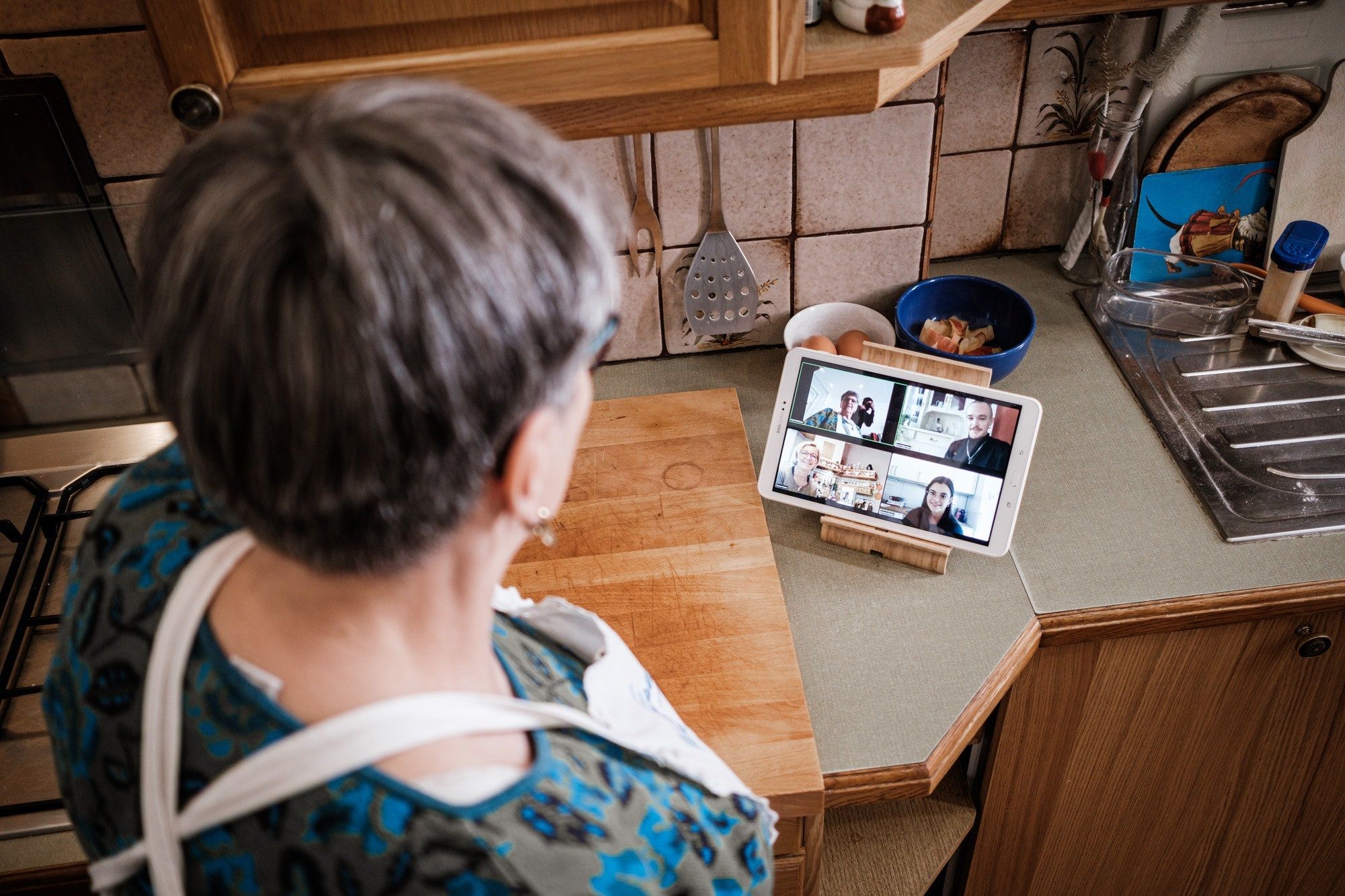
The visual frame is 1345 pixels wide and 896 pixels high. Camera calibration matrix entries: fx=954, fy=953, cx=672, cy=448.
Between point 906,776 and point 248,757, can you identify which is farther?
point 906,776

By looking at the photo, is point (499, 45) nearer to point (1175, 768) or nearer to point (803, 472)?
point (803, 472)

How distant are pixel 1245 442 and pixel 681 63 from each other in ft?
2.92

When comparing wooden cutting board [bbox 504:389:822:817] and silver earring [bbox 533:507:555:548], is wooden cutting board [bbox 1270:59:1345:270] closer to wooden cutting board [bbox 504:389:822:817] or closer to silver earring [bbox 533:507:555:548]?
wooden cutting board [bbox 504:389:822:817]

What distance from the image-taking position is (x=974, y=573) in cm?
112

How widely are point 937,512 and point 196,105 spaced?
852 millimetres

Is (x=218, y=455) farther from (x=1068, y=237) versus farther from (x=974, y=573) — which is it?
(x=1068, y=237)

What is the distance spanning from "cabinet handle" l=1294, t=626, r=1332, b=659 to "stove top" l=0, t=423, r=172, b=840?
4.47 feet

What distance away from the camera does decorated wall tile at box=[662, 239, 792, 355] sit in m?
1.34

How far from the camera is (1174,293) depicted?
4.67ft

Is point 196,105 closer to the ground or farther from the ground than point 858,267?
farther from the ground

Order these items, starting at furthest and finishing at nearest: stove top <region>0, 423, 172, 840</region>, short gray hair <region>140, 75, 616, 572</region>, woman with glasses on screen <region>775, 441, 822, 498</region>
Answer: woman with glasses on screen <region>775, 441, 822, 498</region> < stove top <region>0, 423, 172, 840</region> < short gray hair <region>140, 75, 616, 572</region>

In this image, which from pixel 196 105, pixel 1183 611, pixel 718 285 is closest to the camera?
pixel 196 105

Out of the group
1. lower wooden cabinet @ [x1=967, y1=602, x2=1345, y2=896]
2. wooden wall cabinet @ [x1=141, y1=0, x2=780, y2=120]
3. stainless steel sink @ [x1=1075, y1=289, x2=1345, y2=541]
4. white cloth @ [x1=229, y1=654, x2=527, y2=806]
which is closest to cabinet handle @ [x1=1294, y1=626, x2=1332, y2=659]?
lower wooden cabinet @ [x1=967, y1=602, x2=1345, y2=896]

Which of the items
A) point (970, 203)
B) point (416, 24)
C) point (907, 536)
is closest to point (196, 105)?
A: point (416, 24)
